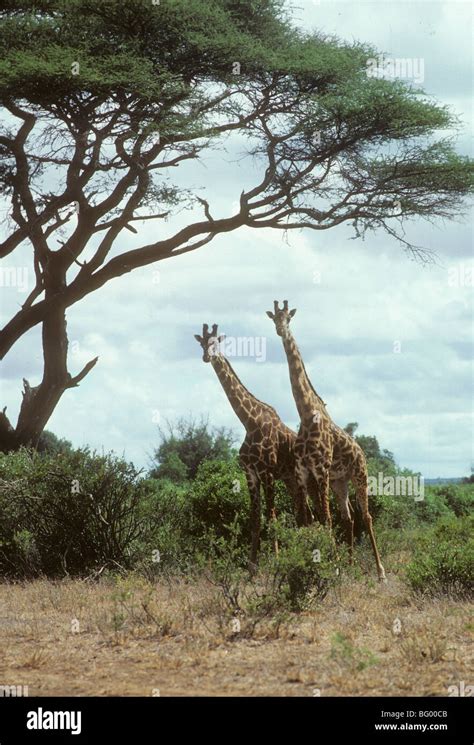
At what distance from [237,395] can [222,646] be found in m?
4.02

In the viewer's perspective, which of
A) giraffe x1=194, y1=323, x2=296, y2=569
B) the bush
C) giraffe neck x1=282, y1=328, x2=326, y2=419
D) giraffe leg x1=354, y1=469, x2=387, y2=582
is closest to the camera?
the bush

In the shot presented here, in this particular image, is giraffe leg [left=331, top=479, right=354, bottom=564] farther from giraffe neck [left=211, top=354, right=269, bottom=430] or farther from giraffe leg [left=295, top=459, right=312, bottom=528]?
giraffe neck [left=211, top=354, right=269, bottom=430]

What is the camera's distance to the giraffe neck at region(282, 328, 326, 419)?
38.3 feet

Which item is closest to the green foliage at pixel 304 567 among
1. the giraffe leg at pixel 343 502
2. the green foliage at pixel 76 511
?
the giraffe leg at pixel 343 502

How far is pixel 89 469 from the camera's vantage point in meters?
13.4

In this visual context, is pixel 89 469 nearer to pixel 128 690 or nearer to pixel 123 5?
pixel 128 690

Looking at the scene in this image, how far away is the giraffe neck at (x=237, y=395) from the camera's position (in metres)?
12.2

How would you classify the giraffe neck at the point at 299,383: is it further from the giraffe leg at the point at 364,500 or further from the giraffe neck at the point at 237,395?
the giraffe leg at the point at 364,500

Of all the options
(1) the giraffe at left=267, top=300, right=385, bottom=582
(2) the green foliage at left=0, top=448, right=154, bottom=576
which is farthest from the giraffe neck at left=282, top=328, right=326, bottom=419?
(2) the green foliage at left=0, top=448, right=154, bottom=576

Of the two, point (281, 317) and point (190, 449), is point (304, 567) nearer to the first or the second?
point (281, 317)

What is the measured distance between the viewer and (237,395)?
1231cm

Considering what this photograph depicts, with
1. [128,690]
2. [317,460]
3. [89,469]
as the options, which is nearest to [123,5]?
[89,469]

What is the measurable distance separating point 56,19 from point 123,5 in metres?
2.14
